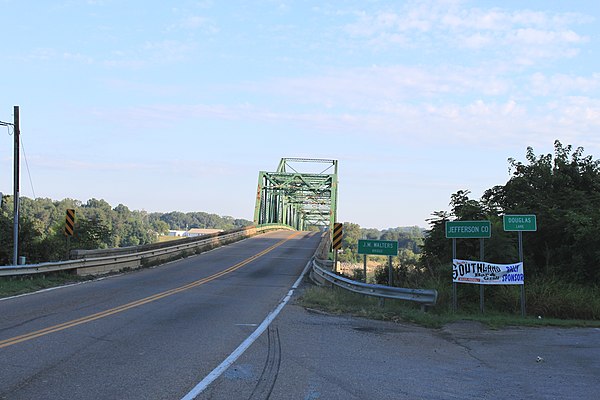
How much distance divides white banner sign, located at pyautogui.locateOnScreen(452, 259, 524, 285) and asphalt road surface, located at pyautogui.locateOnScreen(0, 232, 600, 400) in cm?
233

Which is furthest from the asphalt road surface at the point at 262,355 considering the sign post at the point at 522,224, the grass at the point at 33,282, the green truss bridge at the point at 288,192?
the green truss bridge at the point at 288,192

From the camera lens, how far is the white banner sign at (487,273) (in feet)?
46.2

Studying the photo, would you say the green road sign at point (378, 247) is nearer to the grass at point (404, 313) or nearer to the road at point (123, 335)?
the grass at point (404, 313)

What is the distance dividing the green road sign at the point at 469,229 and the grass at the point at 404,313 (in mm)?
1978

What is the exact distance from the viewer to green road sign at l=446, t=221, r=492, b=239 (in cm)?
1462

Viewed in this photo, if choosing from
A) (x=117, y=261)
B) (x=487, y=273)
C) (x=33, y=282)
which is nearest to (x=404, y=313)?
(x=487, y=273)

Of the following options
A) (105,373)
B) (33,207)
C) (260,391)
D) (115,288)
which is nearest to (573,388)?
(260,391)

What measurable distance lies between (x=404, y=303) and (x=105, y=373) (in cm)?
987

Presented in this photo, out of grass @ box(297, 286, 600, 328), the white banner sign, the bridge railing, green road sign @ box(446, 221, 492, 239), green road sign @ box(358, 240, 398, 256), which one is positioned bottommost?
grass @ box(297, 286, 600, 328)

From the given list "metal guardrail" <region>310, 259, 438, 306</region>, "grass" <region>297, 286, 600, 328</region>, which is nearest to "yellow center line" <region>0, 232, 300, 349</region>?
"grass" <region>297, 286, 600, 328</region>

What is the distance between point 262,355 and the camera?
330 inches

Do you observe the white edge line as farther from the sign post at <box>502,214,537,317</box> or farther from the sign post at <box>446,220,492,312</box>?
the sign post at <box>502,214,537,317</box>

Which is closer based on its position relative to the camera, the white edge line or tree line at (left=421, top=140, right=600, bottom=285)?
the white edge line

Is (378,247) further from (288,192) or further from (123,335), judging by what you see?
(288,192)
